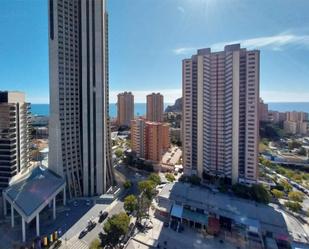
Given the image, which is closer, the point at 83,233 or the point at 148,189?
the point at 83,233

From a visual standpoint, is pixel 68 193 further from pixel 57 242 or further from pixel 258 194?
pixel 258 194

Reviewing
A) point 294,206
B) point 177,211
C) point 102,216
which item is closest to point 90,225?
point 102,216

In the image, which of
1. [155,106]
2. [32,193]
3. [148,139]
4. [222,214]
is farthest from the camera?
[155,106]

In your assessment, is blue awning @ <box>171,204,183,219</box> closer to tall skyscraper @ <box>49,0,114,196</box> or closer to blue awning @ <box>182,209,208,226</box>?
blue awning @ <box>182,209,208,226</box>

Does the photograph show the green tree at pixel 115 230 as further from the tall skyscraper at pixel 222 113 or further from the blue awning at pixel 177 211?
the tall skyscraper at pixel 222 113

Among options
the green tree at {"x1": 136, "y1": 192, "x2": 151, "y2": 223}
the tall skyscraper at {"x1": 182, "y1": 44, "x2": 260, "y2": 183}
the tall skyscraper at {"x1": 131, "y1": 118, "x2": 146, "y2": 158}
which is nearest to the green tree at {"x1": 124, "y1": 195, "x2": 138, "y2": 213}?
the green tree at {"x1": 136, "y1": 192, "x2": 151, "y2": 223}

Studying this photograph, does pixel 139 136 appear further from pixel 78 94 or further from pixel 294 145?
pixel 294 145

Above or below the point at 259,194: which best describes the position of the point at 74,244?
below
